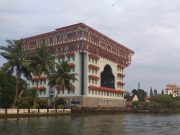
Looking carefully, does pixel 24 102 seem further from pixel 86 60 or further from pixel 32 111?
pixel 86 60

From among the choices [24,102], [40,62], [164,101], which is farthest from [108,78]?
[40,62]

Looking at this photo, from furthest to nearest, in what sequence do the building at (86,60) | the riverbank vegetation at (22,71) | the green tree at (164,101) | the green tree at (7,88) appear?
1. the green tree at (164,101)
2. the building at (86,60)
3. the green tree at (7,88)
4. the riverbank vegetation at (22,71)

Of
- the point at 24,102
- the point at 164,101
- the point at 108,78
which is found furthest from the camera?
the point at 164,101

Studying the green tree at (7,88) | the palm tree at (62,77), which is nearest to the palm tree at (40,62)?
the green tree at (7,88)

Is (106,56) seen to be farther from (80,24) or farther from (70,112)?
(70,112)

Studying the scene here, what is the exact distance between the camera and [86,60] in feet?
374

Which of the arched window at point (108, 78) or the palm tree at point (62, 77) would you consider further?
the arched window at point (108, 78)

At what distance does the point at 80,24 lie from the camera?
358ft

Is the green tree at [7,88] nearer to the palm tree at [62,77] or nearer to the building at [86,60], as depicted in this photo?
the palm tree at [62,77]

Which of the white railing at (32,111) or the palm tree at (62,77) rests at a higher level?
the palm tree at (62,77)

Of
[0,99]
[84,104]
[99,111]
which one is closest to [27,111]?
[0,99]

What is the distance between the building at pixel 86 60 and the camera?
11238cm

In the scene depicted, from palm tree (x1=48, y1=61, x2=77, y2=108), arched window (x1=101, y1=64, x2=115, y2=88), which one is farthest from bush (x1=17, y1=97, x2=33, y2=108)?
arched window (x1=101, y1=64, x2=115, y2=88)

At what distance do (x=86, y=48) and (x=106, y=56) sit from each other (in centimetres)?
1597
